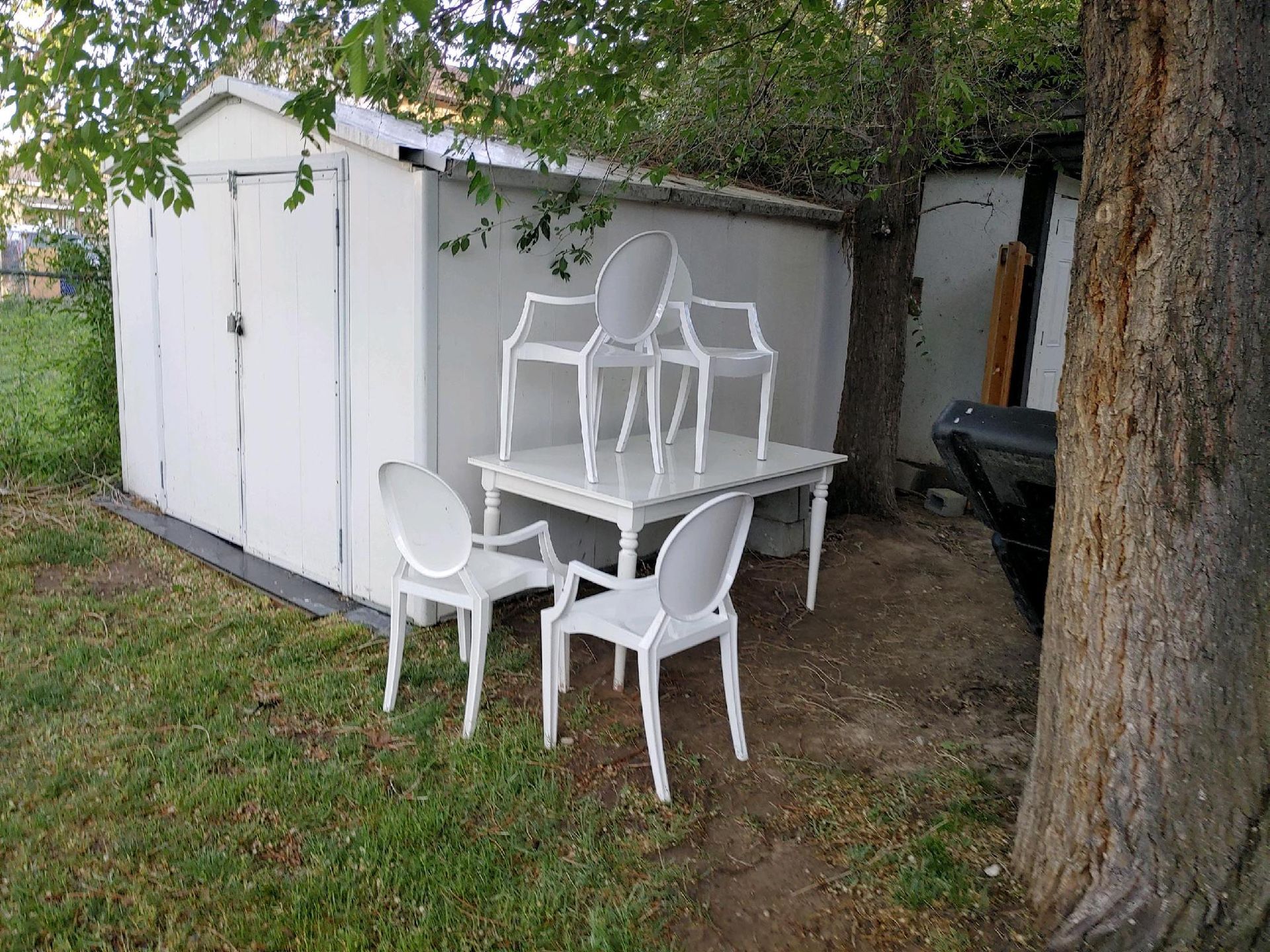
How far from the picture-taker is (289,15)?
5.26 meters

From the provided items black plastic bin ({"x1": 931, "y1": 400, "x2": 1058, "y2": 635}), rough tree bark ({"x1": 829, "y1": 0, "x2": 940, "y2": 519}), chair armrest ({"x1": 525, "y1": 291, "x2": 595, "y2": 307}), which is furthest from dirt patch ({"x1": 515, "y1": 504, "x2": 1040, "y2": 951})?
chair armrest ({"x1": 525, "y1": 291, "x2": 595, "y2": 307})

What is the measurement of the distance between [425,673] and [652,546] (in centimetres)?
200

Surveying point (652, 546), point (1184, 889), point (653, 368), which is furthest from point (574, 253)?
point (1184, 889)

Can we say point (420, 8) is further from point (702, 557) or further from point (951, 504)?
point (951, 504)

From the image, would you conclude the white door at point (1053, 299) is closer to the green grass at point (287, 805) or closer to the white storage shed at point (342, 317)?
the white storage shed at point (342, 317)

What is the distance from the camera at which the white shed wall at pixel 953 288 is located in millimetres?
6738

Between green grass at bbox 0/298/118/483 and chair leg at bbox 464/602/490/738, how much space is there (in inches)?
165

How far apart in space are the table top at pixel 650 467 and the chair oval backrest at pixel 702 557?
0.57 m

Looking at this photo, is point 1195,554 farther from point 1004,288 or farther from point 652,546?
point 1004,288

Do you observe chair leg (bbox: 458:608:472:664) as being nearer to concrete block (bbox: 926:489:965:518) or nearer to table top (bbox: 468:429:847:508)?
table top (bbox: 468:429:847:508)

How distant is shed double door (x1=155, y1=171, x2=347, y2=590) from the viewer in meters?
4.39

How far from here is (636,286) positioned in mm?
3814

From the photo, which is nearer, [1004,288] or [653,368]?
[653,368]

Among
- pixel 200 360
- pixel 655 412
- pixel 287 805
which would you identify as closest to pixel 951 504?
pixel 655 412
